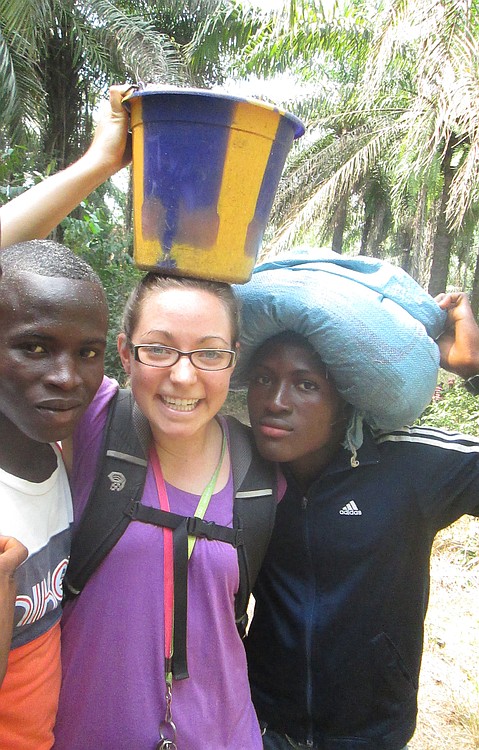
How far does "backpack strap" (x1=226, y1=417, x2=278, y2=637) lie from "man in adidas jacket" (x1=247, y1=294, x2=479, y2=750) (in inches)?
2.8

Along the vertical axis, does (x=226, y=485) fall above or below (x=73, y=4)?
below

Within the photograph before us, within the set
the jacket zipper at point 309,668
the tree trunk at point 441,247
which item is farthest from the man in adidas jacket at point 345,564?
the tree trunk at point 441,247

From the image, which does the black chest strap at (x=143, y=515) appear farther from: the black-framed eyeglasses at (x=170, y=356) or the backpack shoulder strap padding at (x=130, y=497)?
the black-framed eyeglasses at (x=170, y=356)

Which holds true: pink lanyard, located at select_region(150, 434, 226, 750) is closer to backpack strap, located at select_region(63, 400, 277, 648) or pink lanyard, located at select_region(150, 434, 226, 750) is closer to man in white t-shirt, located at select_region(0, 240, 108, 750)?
backpack strap, located at select_region(63, 400, 277, 648)

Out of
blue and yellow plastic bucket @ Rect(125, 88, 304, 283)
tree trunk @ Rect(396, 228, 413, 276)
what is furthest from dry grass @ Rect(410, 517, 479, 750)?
tree trunk @ Rect(396, 228, 413, 276)

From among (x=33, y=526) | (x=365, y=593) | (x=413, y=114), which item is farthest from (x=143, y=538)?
(x=413, y=114)

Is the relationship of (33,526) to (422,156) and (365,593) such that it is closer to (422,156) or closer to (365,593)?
(365,593)

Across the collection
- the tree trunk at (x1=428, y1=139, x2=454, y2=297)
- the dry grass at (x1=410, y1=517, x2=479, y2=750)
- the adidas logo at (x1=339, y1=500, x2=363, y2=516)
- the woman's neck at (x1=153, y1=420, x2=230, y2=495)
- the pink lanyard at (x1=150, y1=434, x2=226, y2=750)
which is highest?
the tree trunk at (x1=428, y1=139, x2=454, y2=297)

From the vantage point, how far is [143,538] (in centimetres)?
143

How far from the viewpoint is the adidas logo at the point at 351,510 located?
69.1 inches

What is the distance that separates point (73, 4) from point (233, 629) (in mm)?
10351

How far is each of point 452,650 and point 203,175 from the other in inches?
121

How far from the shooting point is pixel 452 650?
3412 mm

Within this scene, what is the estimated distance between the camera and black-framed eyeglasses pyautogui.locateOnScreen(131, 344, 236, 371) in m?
1.49
